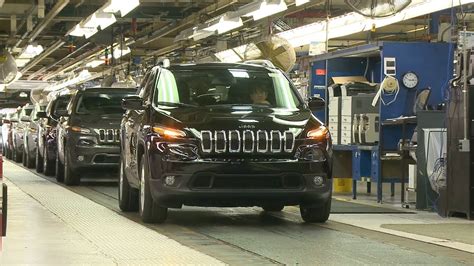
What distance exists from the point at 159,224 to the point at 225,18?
369 inches

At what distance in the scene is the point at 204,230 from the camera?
10.2 metres

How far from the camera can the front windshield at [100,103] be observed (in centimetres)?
1767

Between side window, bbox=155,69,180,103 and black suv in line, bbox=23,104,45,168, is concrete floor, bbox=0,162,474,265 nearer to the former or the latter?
side window, bbox=155,69,180,103

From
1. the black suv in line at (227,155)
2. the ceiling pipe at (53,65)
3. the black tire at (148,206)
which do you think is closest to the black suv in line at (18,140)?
the ceiling pipe at (53,65)

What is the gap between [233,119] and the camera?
396 inches

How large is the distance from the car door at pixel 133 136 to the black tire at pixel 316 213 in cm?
192

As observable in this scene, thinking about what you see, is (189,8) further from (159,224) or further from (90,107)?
(159,224)

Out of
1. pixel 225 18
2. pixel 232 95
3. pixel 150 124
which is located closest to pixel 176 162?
pixel 150 124

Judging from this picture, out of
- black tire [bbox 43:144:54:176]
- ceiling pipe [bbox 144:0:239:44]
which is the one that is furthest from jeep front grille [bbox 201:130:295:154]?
ceiling pipe [bbox 144:0:239:44]

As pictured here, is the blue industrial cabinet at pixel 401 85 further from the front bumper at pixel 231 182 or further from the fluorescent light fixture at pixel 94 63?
the fluorescent light fixture at pixel 94 63

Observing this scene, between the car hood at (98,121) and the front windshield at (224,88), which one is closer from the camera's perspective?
the front windshield at (224,88)

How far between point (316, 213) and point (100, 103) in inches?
309

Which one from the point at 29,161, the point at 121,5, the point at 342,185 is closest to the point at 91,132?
the point at 121,5

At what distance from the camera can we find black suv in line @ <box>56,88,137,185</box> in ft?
55.2
